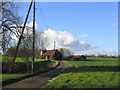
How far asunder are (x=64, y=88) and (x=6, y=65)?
55.0ft

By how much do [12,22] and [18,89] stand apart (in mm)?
11396

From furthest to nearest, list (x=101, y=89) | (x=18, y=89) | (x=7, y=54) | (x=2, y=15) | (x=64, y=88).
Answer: (x=7, y=54) < (x=2, y=15) < (x=18, y=89) < (x=64, y=88) < (x=101, y=89)

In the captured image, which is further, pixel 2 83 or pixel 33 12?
pixel 33 12

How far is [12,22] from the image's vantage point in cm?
1859

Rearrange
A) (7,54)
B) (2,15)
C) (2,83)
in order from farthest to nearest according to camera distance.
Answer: (7,54)
(2,15)
(2,83)

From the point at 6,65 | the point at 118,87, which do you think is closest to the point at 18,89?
the point at 118,87

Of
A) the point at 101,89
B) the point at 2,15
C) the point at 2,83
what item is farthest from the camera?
the point at 2,15

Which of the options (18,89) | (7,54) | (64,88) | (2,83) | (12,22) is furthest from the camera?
(7,54)

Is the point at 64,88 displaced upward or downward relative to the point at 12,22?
downward

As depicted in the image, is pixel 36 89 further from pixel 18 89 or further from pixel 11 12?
pixel 11 12

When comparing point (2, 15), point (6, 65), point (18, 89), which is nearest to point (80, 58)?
point (6, 65)

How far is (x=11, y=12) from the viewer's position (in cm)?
1797

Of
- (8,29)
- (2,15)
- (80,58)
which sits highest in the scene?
(2,15)

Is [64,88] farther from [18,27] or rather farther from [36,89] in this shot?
[18,27]
